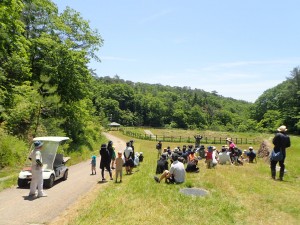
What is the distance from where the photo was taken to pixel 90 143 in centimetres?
3384

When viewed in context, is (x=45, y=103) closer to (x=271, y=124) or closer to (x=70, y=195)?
(x=70, y=195)

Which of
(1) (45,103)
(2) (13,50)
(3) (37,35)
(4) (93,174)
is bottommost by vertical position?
(4) (93,174)

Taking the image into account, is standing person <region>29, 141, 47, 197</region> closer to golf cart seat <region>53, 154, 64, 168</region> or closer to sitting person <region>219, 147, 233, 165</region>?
golf cart seat <region>53, 154, 64, 168</region>

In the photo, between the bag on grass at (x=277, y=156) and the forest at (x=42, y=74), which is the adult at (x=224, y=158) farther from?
the forest at (x=42, y=74)

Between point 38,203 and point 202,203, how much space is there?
5.35 meters

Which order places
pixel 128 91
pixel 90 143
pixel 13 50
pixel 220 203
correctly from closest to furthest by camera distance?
pixel 220 203 → pixel 13 50 → pixel 90 143 → pixel 128 91

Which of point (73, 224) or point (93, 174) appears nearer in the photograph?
point (73, 224)

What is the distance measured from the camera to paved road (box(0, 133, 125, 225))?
8.27m

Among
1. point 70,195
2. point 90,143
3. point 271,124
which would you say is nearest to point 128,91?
point 271,124

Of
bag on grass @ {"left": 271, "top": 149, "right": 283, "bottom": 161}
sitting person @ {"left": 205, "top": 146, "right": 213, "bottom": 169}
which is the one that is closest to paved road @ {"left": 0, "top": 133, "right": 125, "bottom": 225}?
sitting person @ {"left": 205, "top": 146, "right": 213, "bottom": 169}

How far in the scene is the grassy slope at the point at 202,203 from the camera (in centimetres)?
811

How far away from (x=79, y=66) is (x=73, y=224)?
22.6 m

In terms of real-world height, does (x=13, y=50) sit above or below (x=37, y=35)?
below

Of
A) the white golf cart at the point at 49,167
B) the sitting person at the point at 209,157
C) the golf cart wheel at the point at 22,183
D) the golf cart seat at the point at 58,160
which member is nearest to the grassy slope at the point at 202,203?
the white golf cart at the point at 49,167
